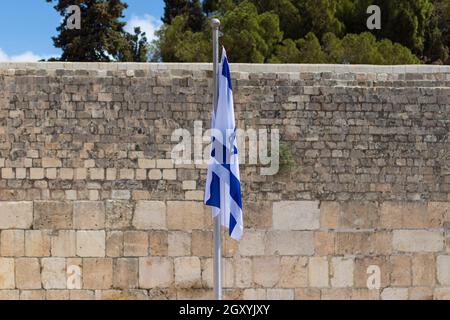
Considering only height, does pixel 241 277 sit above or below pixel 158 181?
below

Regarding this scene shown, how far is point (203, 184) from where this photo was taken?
27.8ft

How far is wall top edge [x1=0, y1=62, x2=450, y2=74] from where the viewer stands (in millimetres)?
8500

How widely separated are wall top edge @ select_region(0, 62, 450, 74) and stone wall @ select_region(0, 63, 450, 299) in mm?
18

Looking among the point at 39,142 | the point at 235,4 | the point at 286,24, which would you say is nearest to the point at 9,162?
the point at 39,142

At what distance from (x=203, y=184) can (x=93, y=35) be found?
559 inches

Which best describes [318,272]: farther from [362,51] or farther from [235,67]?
[362,51]

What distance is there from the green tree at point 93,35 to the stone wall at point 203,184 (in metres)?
13.2

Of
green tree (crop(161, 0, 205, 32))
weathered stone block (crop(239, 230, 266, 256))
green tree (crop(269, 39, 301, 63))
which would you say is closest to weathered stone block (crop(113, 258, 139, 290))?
weathered stone block (crop(239, 230, 266, 256))

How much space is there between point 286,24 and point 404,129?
25.2ft

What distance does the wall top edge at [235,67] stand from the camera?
335 inches

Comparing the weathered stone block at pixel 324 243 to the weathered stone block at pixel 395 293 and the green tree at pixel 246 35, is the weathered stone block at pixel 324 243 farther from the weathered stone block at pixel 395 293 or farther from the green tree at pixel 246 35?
the green tree at pixel 246 35

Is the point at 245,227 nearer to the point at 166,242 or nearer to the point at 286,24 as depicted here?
the point at 166,242

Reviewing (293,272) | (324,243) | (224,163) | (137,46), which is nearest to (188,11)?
(137,46)

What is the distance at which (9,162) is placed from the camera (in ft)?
27.5
